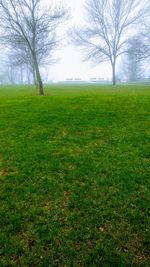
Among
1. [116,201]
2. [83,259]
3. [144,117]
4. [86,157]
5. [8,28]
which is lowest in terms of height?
[83,259]

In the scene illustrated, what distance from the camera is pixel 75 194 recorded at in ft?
14.3

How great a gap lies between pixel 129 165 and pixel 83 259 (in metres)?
2.77

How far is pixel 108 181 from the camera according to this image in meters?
4.72

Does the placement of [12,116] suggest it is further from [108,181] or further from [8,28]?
[8,28]

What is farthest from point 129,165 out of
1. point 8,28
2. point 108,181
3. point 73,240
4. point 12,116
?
point 8,28

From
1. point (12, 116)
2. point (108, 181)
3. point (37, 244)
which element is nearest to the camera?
point (37, 244)

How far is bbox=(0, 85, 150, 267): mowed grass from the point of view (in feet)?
10.3

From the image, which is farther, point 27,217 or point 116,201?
point 116,201

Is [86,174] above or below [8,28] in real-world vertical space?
below

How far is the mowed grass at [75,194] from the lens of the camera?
314 centimetres

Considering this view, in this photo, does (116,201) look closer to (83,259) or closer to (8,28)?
(83,259)

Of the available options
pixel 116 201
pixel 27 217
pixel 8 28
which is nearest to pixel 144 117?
pixel 116 201

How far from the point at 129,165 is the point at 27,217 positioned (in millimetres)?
2653

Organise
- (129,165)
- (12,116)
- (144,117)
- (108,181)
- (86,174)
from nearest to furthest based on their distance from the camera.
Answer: (108,181) < (86,174) < (129,165) < (144,117) < (12,116)
